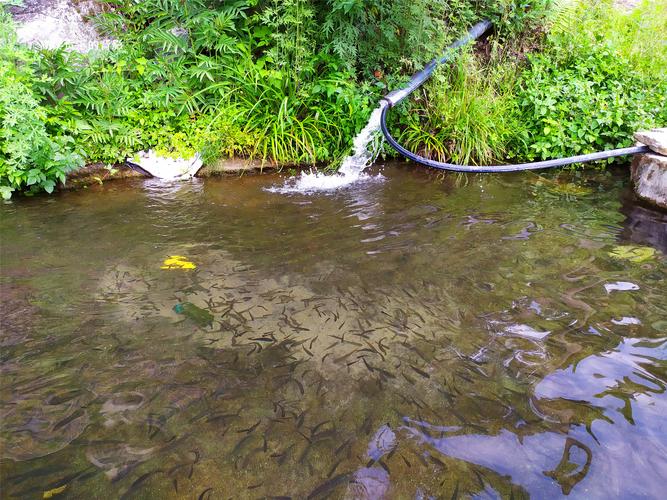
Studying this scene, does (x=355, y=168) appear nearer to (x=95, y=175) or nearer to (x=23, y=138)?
(x=95, y=175)

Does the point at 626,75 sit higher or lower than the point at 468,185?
higher

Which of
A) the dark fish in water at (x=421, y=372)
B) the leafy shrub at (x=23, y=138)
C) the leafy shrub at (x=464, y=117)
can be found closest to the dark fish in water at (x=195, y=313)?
the dark fish in water at (x=421, y=372)

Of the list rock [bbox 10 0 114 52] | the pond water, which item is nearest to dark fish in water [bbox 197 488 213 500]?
the pond water

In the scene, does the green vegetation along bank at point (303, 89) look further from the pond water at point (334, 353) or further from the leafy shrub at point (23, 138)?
the pond water at point (334, 353)

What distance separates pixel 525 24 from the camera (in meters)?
6.83

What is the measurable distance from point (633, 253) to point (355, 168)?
329cm

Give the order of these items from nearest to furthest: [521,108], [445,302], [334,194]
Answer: [445,302] → [334,194] → [521,108]

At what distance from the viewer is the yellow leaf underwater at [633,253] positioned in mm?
3912

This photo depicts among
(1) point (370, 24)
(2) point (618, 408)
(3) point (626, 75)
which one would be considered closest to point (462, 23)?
(1) point (370, 24)

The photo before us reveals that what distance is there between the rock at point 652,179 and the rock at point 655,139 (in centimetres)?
8

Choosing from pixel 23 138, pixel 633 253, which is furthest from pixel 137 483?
pixel 23 138

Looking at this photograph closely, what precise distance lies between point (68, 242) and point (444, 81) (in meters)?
4.82

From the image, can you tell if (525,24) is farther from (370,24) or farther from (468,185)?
(468,185)

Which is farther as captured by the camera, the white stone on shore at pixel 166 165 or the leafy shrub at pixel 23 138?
the white stone on shore at pixel 166 165
